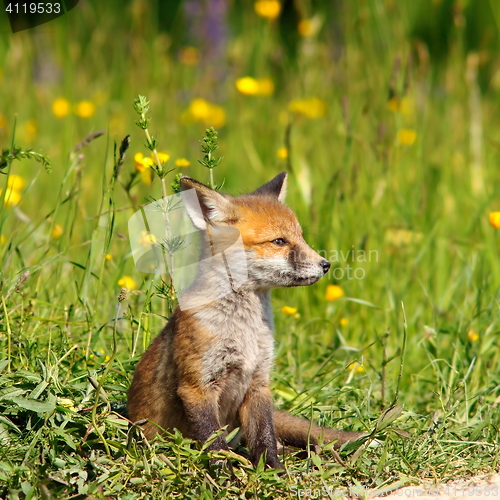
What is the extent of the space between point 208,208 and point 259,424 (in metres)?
1.06

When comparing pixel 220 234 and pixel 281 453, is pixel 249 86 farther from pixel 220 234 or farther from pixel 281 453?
pixel 281 453

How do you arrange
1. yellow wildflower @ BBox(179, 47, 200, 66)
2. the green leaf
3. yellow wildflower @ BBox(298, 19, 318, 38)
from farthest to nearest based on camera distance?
yellow wildflower @ BBox(179, 47, 200, 66), yellow wildflower @ BBox(298, 19, 318, 38), the green leaf

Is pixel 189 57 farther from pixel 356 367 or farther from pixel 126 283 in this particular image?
pixel 356 367

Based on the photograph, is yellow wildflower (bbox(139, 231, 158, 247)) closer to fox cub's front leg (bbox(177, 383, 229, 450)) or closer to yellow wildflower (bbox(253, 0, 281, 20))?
fox cub's front leg (bbox(177, 383, 229, 450))

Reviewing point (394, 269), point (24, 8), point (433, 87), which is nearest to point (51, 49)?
point (24, 8)

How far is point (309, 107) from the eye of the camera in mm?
5867

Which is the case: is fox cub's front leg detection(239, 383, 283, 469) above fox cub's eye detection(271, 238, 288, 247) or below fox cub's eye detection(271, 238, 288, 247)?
below

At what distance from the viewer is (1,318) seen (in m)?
3.36

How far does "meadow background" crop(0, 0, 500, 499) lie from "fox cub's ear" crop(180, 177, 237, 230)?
13.8 inches

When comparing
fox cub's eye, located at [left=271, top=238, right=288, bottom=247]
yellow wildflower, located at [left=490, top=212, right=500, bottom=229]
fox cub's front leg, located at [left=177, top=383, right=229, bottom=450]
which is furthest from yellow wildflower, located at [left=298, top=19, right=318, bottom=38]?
fox cub's front leg, located at [left=177, top=383, right=229, bottom=450]

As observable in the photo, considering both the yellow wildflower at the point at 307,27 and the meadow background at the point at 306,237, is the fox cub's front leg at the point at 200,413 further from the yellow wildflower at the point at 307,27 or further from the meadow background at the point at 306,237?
the yellow wildflower at the point at 307,27

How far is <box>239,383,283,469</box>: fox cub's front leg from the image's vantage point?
296cm

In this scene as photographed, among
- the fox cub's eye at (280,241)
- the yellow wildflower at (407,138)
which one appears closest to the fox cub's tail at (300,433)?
the fox cub's eye at (280,241)

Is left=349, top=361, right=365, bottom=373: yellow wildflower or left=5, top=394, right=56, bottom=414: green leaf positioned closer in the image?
left=5, top=394, right=56, bottom=414: green leaf
